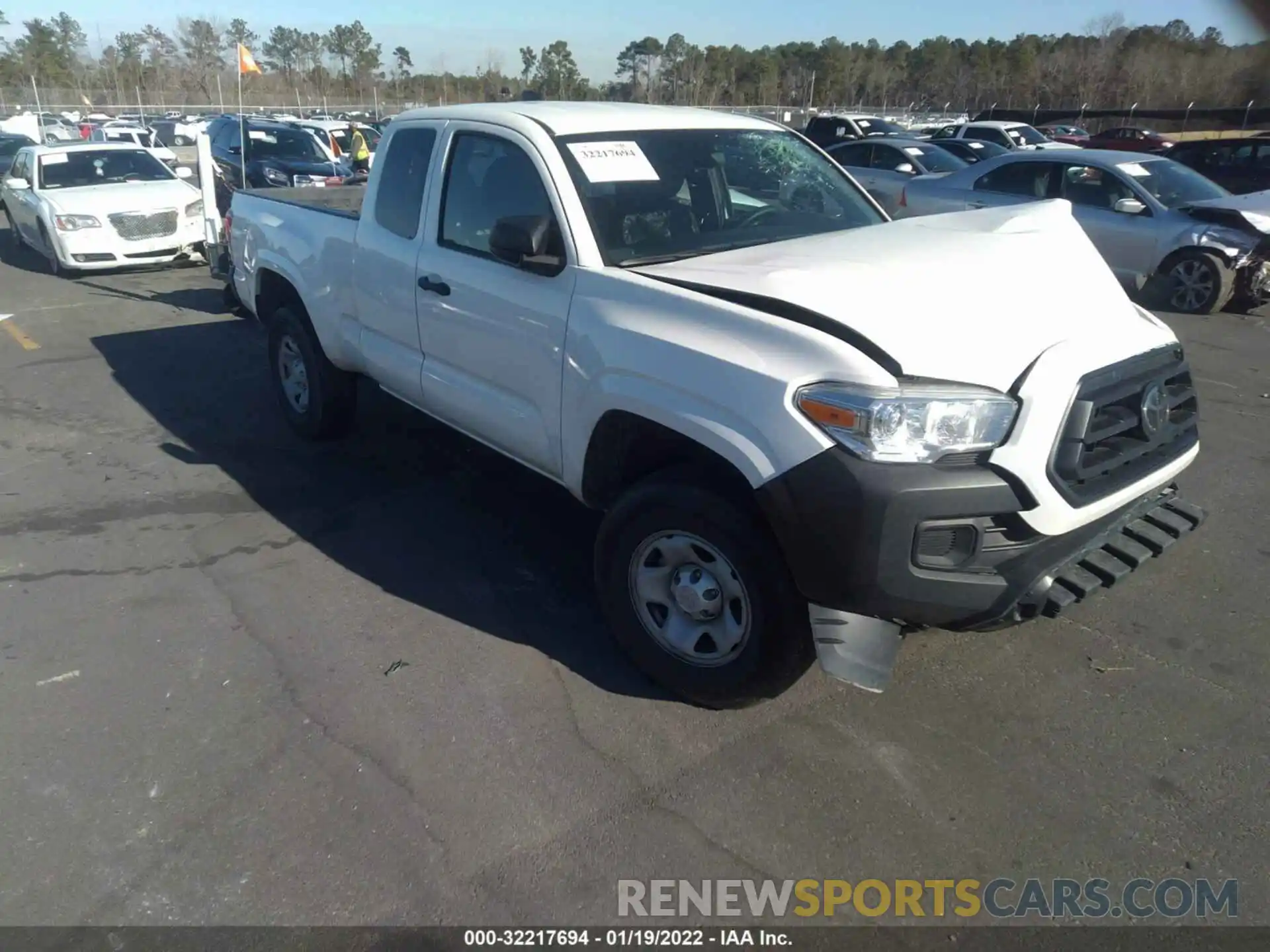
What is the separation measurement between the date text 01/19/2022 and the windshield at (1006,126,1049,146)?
25276 millimetres

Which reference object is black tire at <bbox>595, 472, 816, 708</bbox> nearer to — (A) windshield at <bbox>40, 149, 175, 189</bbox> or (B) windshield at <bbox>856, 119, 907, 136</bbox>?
(A) windshield at <bbox>40, 149, 175, 189</bbox>

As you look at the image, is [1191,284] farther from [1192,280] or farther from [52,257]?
[52,257]

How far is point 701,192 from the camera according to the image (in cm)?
409

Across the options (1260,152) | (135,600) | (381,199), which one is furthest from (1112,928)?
(1260,152)

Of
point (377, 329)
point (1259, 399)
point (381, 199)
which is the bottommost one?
point (1259, 399)

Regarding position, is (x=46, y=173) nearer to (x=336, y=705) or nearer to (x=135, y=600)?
(x=135, y=600)

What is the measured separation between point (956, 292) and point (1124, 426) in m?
0.69

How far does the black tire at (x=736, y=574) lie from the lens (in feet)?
9.88

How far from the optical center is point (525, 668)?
12.0ft

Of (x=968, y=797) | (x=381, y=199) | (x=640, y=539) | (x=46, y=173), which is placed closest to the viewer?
(x=968, y=797)

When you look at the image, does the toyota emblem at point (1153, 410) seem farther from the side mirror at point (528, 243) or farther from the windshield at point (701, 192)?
the side mirror at point (528, 243)

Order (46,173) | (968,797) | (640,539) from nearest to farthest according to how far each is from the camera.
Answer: (968,797), (640,539), (46,173)

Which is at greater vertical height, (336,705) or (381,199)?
(381,199)

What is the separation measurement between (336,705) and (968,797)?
2.20m
